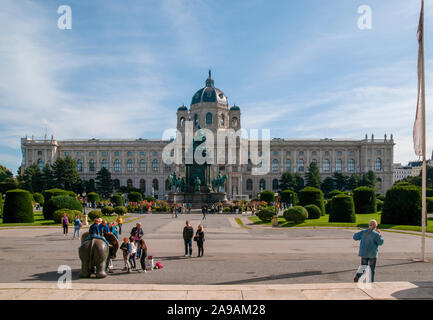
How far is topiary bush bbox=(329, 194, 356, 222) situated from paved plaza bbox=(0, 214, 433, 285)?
26.8ft

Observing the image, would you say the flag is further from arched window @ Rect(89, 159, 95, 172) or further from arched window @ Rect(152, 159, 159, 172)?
arched window @ Rect(89, 159, 95, 172)

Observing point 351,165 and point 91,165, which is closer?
point 351,165

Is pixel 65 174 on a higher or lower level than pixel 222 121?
lower

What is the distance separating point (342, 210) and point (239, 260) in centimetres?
1880

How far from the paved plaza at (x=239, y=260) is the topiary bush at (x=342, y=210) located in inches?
322

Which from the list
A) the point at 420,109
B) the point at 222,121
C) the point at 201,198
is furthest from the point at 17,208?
the point at 222,121

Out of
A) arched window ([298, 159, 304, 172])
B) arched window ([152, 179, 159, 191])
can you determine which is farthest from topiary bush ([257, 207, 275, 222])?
arched window ([152, 179, 159, 191])

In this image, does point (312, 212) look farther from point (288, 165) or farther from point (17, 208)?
point (288, 165)

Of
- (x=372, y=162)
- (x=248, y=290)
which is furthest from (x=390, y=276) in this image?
(x=372, y=162)

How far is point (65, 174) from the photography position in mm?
82750

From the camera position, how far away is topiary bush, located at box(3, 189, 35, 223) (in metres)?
30.2

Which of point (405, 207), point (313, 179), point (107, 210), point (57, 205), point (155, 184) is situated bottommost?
point (107, 210)
